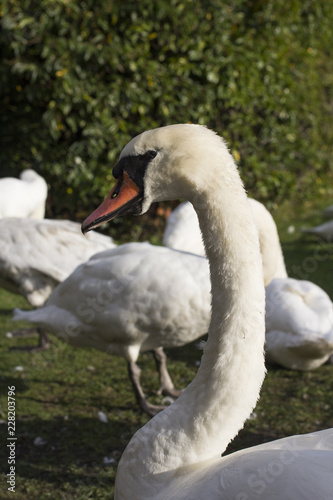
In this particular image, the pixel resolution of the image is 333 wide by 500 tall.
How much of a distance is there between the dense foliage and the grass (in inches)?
111

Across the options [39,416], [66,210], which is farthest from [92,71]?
[39,416]

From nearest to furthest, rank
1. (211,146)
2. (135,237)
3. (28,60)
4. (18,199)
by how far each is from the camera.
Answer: (211,146), (18,199), (28,60), (135,237)

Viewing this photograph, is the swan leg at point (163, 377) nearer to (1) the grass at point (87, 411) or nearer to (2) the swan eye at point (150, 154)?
(1) the grass at point (87, 411)

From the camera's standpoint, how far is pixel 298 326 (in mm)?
4164

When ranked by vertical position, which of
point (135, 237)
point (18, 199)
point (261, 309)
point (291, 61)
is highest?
point (261, 309)

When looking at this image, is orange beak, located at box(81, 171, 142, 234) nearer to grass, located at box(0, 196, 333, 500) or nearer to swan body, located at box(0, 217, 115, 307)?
grass, located at box(0, 196, 333, 500)

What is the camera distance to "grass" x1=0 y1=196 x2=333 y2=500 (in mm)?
3223

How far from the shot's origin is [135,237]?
8.12m

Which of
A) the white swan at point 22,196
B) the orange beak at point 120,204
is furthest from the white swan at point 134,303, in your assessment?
the white swan at point 22,196

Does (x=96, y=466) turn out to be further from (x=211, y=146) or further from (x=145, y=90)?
(x=145, y=90)

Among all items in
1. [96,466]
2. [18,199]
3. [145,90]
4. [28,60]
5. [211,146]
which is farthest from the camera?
[145,90]

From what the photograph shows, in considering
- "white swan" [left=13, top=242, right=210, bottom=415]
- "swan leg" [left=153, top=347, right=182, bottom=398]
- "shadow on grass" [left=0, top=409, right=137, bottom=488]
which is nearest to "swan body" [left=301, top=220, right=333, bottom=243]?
"swan leg" [left=153, top=347, right=182, bottom=398]

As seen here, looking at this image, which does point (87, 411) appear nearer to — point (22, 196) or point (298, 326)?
point (298, 326)

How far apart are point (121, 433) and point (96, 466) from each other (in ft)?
1.27
